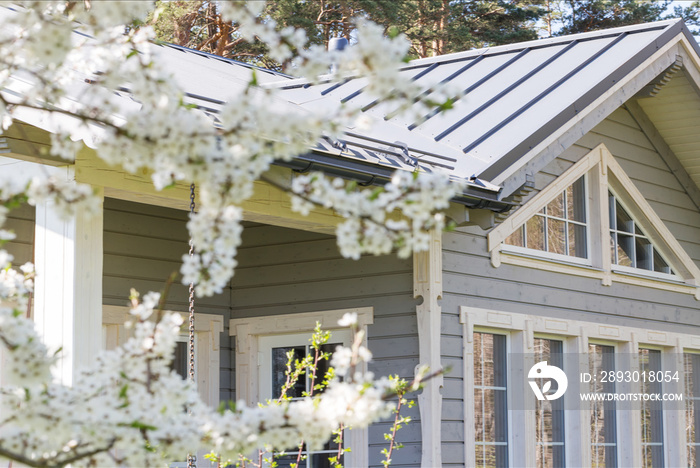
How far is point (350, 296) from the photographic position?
7051mm

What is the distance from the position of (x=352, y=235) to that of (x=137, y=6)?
75cm

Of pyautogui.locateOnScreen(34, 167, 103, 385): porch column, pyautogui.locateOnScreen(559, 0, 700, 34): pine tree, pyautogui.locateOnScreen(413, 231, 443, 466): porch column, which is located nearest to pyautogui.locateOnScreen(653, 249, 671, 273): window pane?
pyautogui.locateOnScreen(413, 231, 443, 466): porch column

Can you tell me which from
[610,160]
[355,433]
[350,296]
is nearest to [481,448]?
[355,433]

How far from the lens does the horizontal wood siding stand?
6875mm

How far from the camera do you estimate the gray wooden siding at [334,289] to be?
264 inches

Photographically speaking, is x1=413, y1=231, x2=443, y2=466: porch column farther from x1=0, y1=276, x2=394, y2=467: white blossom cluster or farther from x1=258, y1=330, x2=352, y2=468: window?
x1=0, y1=276, x2=394, y2=467: white blossom cluster

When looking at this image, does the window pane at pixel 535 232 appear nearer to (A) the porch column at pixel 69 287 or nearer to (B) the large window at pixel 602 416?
(B) the large window at pixel 602 416

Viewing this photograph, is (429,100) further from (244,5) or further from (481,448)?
(481,448)

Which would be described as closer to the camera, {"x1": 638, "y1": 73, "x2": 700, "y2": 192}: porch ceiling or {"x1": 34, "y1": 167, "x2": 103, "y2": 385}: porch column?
{"x1": 34, "y1": 167, "x2": 103, "y2": 385}: porch column

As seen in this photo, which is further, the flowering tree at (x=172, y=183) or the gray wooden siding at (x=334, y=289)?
the gray wooden siding at (x=334, y=289)

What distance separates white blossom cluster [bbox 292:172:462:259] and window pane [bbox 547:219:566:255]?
6001 millimetres

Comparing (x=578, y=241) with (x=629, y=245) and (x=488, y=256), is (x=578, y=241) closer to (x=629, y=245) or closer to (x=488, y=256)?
(x=629, y=245)

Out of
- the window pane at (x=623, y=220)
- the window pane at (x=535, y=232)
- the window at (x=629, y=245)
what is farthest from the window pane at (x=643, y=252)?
the window pane at (x=535, y=232)

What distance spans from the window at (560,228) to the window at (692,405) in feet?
6.12
